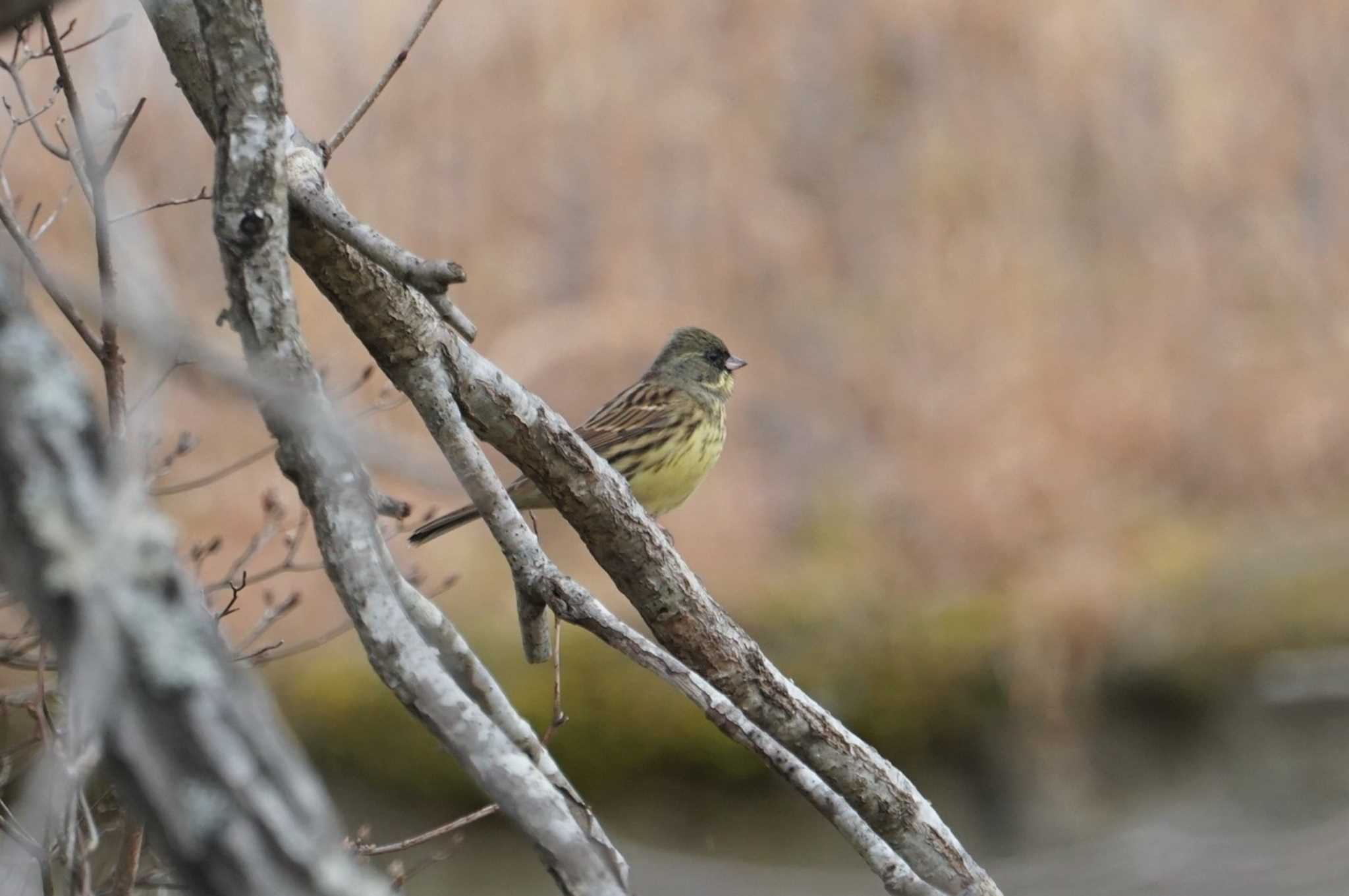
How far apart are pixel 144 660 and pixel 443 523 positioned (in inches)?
135

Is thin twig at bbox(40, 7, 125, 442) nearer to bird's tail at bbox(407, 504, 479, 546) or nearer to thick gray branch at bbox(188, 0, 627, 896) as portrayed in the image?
thick gray branch at bbox(188, 0, 627, 896)

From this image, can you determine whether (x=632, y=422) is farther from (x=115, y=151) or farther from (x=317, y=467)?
(x=317, y=467)

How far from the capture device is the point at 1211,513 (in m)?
8.58

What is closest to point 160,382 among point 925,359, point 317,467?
point 317,467

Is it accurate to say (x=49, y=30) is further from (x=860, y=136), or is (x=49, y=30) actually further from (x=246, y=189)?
(x=860, y=136)

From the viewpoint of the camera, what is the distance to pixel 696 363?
5.64m

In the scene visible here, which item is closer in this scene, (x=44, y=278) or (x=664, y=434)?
(x=44, y=278)

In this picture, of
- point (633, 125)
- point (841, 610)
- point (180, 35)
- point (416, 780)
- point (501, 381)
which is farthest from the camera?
point (633, 125)

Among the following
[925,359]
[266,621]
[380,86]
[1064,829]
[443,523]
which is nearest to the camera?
[380,86]

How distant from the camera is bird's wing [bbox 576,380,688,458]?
17.0 ft

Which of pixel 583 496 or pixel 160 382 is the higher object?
pixel 583 496

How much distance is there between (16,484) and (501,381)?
139 centimetres

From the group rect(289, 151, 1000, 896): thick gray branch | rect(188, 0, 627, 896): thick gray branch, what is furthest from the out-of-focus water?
rect(188, 0, 627, 896): thick gray branch

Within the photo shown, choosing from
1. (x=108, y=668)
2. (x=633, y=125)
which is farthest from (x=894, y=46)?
(x=108, y=668)
